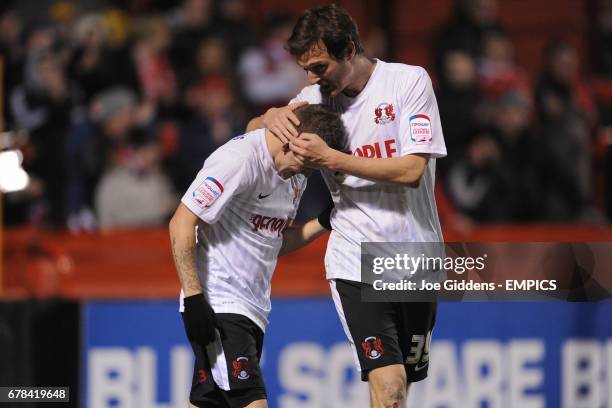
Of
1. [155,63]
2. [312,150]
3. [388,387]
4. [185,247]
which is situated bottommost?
[388,387]

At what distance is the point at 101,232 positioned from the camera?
325 inches

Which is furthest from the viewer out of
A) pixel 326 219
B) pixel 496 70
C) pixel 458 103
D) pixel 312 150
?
pixel 496 70

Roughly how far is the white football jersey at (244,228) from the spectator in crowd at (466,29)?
5.50 m

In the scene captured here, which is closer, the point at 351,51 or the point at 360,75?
the point at 351,51

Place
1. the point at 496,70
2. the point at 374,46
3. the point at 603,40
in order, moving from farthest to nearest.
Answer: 1. the point at 603,40
2. the point at 496,70
3. the point at 374,46

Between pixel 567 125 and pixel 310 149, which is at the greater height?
pixel 567 125

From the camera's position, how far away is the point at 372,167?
4.96 metres

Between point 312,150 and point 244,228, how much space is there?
1.80 ft

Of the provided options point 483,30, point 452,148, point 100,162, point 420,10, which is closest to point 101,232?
point 100,162

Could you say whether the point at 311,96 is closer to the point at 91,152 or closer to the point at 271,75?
the point at 91,152

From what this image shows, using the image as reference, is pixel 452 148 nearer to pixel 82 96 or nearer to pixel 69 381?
pixel 82 96

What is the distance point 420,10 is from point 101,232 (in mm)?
5898

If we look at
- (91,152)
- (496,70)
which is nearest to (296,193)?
(91,152)

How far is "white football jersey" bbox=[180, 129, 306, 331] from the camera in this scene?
5059 mm
